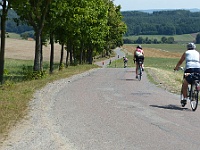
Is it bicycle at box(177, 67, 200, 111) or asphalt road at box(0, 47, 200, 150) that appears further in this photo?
bicycle at box(177, 67, 200, 111)

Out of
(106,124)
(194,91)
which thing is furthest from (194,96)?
(106,124)

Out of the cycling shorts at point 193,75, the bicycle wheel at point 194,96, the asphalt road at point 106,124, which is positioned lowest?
the asphalt road at point 106,124

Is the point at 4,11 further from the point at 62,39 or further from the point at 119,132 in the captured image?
the point at 119,132

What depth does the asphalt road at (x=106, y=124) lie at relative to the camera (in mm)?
7160

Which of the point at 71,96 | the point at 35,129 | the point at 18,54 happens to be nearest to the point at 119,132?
the point at 35,129

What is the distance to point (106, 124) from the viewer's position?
897 centimetres

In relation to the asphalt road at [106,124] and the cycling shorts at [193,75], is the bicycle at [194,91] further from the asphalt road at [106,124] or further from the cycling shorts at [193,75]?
the asphalt road at [106,124]

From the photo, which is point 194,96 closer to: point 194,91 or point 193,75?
point 194,91

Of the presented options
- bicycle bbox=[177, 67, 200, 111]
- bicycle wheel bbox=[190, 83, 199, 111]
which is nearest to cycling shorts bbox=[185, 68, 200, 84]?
bicycle bbox=[177, 67, 200, 111]

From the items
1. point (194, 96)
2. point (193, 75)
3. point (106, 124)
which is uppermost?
point (193, 75)

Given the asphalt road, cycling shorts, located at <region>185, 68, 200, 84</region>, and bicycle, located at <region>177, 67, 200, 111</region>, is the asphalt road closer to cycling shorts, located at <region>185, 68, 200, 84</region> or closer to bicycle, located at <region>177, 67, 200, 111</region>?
bicycle, located at <region>177, 67, 200, 111</region>

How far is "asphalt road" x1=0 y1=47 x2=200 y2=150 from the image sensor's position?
7.16m

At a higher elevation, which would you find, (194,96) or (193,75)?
(193,75)

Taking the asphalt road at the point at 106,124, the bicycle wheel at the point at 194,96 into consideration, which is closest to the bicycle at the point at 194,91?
the bicycle wheel at the point at 194,96
